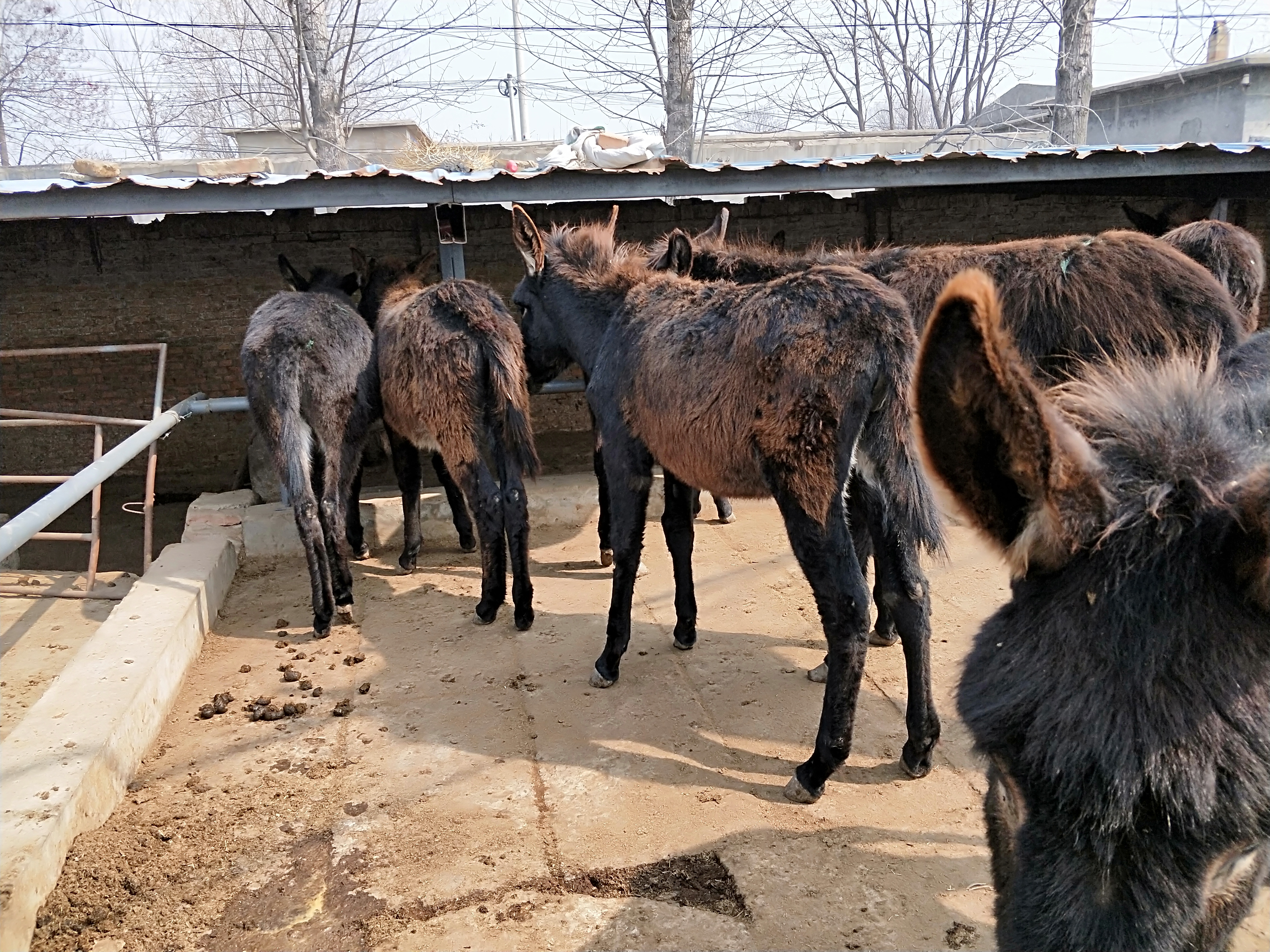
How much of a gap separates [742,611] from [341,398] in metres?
3.03

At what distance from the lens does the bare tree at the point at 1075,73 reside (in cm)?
1311

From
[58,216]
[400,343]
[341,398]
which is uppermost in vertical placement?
[58,216]

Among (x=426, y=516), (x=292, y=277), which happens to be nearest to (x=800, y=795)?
(x=426, y=516)

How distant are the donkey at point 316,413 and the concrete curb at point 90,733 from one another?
0.79 m

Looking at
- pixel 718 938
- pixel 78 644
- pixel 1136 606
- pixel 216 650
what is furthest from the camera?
pixel 78 644

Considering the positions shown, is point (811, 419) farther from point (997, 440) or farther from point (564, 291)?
point (564, 291)

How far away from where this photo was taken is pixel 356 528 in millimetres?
6406

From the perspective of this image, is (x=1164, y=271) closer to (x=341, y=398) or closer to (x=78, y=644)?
(x=341, y=398)

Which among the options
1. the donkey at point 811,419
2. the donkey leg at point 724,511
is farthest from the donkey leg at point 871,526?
the donkey leg at point 724,511

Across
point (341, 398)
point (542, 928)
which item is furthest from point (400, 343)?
point (542, 928)

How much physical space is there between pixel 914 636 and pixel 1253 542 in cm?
238

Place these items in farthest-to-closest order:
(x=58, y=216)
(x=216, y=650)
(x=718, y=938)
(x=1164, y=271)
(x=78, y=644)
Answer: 1. (x=58, y=216)
2. (x=78, y=644)
3. (x=216, y=650)
4. (x=1164, y=271)
5. (x=718, y=938)

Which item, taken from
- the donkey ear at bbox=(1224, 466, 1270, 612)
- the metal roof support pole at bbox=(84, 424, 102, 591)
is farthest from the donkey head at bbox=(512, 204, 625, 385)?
the donkey ear at bbox=(1224, 466, 1270, 612)

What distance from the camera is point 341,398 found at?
5.43m
